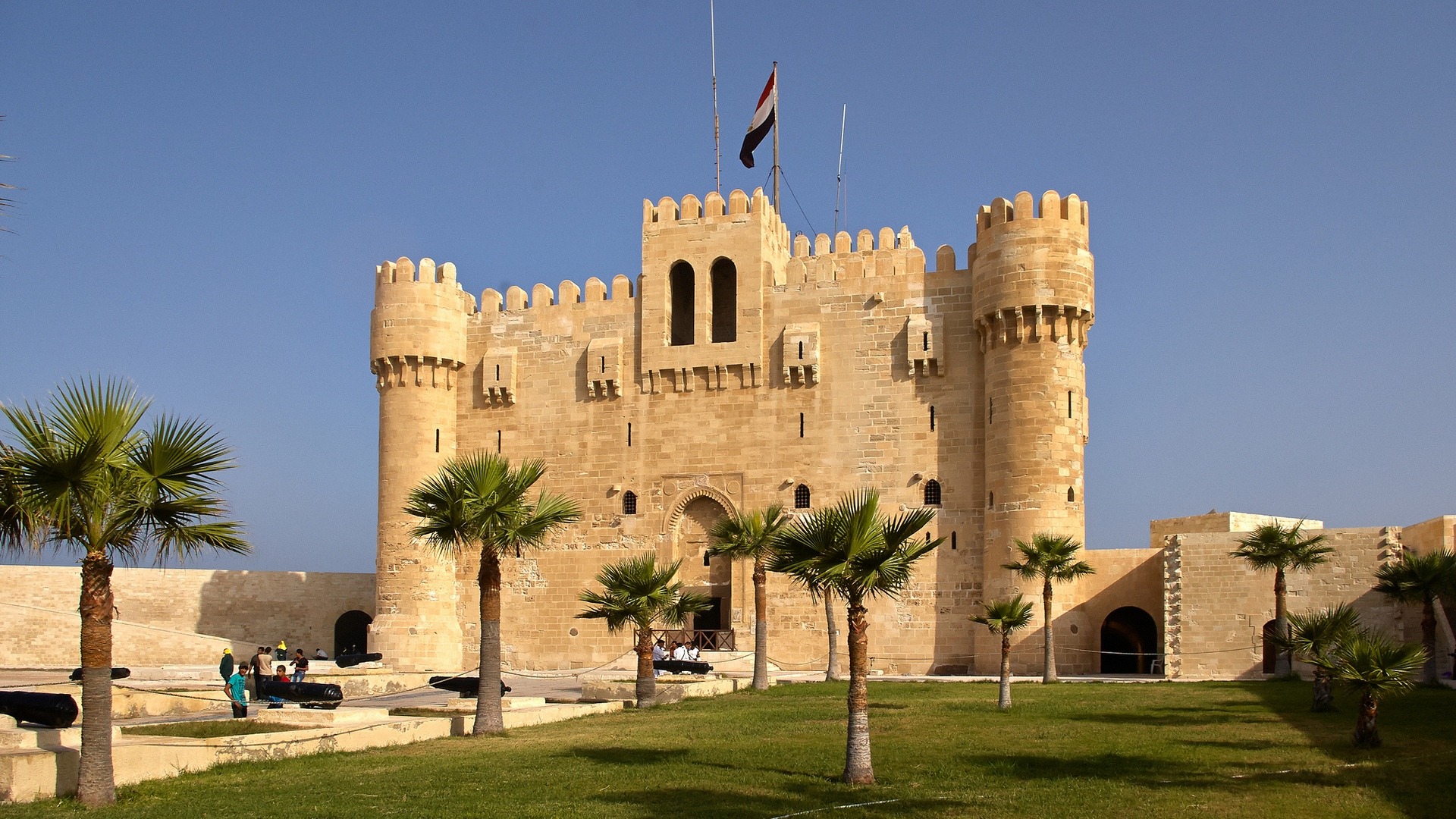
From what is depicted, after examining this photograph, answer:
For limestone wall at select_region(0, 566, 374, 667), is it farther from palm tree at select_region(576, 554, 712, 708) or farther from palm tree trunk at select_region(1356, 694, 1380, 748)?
palm tree trunk at select_region(1356, 694, 1380, 748)

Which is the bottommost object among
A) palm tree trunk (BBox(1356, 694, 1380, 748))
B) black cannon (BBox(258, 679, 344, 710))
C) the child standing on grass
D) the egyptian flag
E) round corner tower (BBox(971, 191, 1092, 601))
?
black cannon (BBox(258, 679, 344, 710))

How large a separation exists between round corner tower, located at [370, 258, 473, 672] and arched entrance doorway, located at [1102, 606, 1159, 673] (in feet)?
52.0

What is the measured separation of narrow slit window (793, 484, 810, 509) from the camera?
31.8 meters

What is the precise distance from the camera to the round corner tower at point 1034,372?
1134 inches

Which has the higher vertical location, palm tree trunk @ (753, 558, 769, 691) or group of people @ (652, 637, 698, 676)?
palm tree trunk @ (753, 558, 769, 691)

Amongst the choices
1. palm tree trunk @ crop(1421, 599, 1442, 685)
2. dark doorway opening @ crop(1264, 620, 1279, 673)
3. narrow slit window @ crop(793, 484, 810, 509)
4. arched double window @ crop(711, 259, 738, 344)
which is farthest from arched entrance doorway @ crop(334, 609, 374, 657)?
palm tree trunk @ crop(1421, 599, 1442, 685)

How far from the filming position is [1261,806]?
1052 centimetres

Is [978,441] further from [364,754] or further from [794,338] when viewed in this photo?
[364,754]

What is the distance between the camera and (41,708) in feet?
46.9

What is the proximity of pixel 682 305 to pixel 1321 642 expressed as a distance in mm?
22516

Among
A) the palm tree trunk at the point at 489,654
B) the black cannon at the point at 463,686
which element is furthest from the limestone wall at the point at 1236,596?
the palm tree trunk at the point at 489,654

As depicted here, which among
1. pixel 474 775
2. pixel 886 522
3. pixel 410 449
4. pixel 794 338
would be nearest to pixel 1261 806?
pixel 886 522

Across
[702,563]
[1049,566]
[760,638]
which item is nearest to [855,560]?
[760,638]

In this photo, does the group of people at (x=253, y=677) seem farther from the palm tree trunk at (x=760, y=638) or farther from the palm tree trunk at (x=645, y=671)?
the palm tree trunk at (x=760, y=638)
